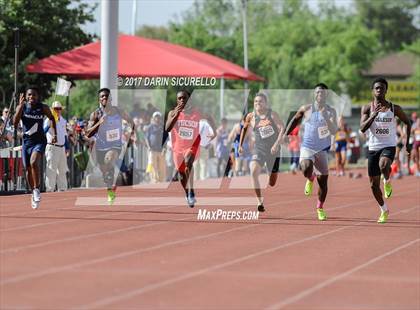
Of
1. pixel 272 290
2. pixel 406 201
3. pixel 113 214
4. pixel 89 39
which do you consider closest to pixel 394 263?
pixel 272 290

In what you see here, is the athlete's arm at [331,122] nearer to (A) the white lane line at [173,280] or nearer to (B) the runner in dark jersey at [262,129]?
(B) the runner in dark jersey at [262,129]

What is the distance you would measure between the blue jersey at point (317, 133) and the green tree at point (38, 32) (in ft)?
49.8

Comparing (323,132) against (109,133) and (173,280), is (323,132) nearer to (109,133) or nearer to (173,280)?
(109,133)

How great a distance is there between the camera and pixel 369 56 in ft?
309

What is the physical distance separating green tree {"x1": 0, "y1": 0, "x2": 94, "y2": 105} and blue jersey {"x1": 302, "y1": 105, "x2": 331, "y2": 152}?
15192mm

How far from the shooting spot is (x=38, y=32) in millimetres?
32906

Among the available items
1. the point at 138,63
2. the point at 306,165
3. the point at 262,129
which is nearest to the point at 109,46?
the point at 138,63

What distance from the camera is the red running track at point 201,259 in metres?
9.10

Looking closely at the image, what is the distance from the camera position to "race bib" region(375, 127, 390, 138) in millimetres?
16797

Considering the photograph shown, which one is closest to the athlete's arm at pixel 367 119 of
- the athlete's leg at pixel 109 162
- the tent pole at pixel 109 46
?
the athlete's leg at pixel 109 162

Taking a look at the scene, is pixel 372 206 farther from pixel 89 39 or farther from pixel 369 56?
pixel 369 56

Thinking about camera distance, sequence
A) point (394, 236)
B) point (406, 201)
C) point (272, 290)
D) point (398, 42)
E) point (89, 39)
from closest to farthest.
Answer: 1. point (272, 290)
2. point (394, 236)
3. point (406, 201)
4. point (89, 39)
5. point (398, 42)

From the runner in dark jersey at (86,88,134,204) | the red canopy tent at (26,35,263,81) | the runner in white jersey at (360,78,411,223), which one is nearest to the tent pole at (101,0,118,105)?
the red canopy tent at (26,35,263,81)

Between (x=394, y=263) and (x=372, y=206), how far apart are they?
9.28 metres
